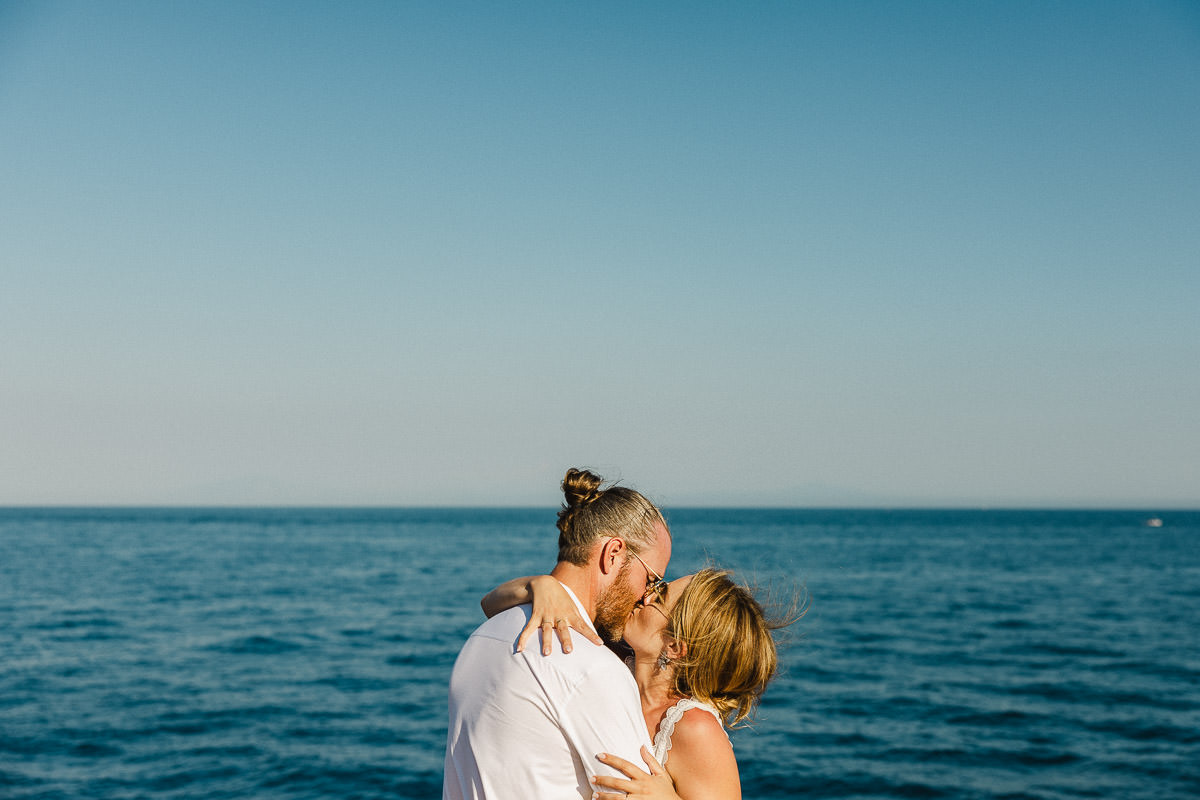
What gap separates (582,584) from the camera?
9.13ft

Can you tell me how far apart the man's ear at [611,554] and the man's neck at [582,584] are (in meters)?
0.05

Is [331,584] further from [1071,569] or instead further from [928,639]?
[1071,569]

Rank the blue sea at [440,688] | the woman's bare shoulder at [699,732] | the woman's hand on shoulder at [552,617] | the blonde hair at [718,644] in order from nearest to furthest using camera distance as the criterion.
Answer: the woman's hand on shoulder at [552,617] < the woman's bare shoulder at [699,732] < the blonde hair at [718,644] < the blue sea at [440,688]

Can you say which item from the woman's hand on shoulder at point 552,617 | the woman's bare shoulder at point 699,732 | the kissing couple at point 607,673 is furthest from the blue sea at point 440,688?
the woman's hand on shoulder at point 552,617

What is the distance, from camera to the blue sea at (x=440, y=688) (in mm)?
Result: 12789

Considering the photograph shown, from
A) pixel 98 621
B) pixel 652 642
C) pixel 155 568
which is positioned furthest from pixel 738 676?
pixel 155 568

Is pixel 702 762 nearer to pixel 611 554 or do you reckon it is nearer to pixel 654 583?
pixel 654 583

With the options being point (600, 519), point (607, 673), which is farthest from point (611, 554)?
point (607, 673)

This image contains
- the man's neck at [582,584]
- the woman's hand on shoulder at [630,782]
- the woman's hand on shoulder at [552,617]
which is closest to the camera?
the woman's hand on shoulder at [630,782]

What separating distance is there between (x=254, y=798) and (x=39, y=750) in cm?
475

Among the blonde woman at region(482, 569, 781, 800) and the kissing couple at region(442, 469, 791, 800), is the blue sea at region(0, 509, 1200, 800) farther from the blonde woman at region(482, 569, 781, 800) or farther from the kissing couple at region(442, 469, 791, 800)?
the kissing couple at region(442, 469, 791, 800)

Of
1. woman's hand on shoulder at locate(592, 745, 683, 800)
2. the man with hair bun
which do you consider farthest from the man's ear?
woman's hand on shoulder at locate(592, 745, 683, 800)

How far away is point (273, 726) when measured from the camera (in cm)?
A: 1540

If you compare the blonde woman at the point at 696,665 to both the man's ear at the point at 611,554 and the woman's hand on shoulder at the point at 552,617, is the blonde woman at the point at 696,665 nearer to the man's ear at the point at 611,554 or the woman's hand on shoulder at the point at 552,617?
the woman's hand on shoulder at the point at 552,617
